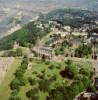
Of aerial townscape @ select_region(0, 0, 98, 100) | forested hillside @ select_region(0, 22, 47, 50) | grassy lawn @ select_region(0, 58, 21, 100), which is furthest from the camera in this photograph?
forested hillside @ select_region(0, 22, 47, 50)

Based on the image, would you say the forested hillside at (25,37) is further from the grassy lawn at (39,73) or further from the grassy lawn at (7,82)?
the grassy lawn at (39,73)

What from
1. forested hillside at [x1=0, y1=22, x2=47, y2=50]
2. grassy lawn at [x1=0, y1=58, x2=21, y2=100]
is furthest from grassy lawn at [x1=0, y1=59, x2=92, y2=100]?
forested hillside at [x1=0, y1=22, x2=47, y2=50]

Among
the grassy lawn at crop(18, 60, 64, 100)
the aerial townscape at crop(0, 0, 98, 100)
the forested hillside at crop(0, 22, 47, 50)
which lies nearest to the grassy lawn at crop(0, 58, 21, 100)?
the aerial townscape at crop(0, 0, 98, 100)

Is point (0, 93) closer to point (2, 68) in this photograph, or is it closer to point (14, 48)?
point (2, 68)

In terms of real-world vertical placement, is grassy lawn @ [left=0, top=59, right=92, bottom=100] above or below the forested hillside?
above

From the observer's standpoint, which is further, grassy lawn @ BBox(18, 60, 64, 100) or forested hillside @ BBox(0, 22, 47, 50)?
forested hillside @ BBox(0, 22, 47, 50)

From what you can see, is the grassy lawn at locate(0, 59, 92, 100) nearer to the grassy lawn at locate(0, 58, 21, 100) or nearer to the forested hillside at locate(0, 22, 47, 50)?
the grassy lawn at locate(0, 58, 21, 100)

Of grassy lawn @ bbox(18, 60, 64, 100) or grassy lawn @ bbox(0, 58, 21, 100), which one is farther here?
grassy lawn @ bbox(0, 58, 21, 100)

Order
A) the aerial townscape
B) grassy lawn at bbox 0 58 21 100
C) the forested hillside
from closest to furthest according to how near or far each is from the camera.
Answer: the aerial townscape → grassy lawn at bbox 0 58 21 100 → the forested hillside

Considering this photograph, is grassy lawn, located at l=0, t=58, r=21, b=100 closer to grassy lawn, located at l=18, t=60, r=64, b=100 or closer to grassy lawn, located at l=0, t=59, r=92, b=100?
grassy lawn, located at l=0, t=59, r=92, b=100

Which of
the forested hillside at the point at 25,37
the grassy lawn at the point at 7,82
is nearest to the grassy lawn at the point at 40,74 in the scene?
the grassy lawn at the point at 7,82
